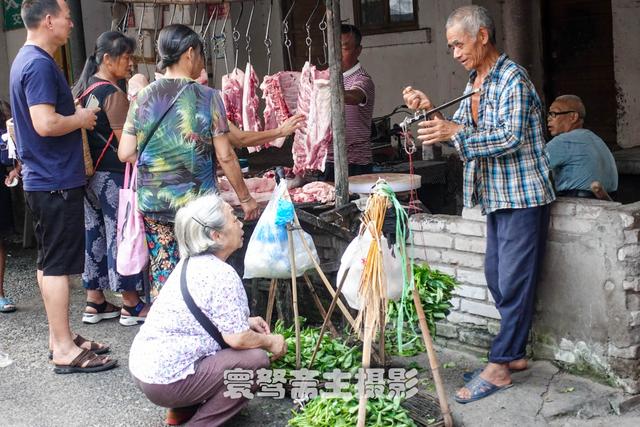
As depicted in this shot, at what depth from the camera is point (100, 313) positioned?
611cm

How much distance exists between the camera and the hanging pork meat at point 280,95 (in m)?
5.96

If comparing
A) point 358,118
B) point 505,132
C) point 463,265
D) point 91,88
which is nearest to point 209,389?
point 463,265

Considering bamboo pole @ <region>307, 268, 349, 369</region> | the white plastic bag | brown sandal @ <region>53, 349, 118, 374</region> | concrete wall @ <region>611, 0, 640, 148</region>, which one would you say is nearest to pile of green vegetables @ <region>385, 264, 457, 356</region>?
bamboo pole @ <region>307, 268, 349, 369</region>

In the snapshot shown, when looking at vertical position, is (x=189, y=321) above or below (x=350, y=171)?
below

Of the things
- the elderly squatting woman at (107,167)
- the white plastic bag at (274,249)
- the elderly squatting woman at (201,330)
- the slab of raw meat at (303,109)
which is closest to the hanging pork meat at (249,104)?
the slab of raw meat at (303,109)

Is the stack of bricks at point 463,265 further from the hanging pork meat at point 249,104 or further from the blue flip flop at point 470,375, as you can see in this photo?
the hanging pork meat at point 249,104

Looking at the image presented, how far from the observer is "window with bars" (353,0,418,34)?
1007 centimetres

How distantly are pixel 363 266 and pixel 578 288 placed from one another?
4.15ft

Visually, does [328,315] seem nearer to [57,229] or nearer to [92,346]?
[57,229]

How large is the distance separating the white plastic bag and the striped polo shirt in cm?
168

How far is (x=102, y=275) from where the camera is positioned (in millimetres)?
5945

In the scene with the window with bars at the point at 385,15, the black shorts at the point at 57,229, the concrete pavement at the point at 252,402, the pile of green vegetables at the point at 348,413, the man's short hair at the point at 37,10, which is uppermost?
the window with bars at the point at 385,15

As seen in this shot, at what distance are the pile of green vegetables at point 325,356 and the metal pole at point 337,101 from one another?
3.19 feet

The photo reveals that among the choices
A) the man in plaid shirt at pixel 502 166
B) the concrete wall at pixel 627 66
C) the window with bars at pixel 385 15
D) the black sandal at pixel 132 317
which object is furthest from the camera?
the window with bars at pixel 385 15
